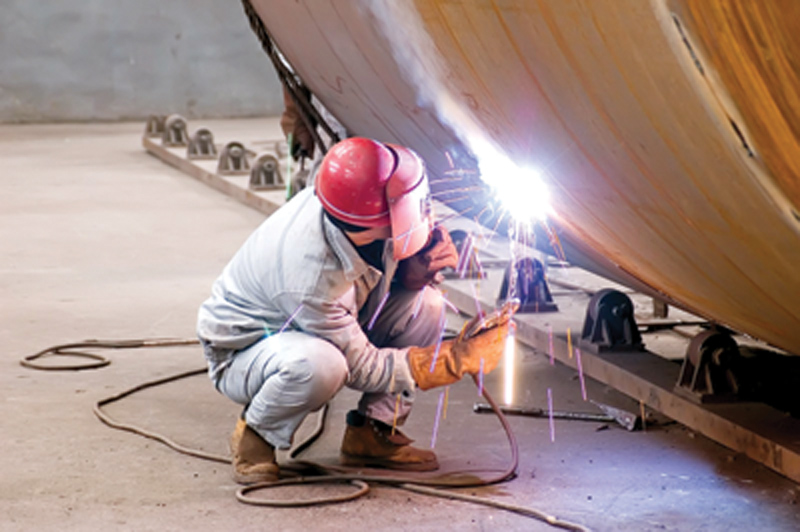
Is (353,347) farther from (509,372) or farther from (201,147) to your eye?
(201,147)

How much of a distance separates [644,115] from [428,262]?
1184mm

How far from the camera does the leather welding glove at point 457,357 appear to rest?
3.15 metres

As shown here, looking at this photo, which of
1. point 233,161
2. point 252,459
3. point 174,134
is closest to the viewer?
point 252,459

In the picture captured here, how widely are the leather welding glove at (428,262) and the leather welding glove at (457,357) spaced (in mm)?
286

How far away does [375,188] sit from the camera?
2961mm

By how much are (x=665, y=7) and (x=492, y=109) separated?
802 millimetres

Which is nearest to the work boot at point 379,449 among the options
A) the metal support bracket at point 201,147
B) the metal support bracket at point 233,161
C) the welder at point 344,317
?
the welder at point 344,317

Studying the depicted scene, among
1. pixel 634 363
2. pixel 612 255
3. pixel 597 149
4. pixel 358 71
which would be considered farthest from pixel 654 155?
pixel 634 363

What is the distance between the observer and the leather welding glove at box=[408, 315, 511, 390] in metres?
3.15

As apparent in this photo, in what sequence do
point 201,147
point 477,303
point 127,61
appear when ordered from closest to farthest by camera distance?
point 477,303 → point 201,147 → point 127,61

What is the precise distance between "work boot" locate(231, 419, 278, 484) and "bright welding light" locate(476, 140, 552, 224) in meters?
0.92

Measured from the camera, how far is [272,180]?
8.81 metres

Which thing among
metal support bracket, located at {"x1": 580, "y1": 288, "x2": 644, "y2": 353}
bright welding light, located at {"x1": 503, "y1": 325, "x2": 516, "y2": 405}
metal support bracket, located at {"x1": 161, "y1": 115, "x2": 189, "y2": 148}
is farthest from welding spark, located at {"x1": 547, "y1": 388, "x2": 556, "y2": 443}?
metal support bracket, located at {"x1": 161, "y1": 115, "x2": 189, "y2": 148}

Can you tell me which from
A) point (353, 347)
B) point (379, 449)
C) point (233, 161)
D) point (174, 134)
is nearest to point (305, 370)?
point (353, 347)
